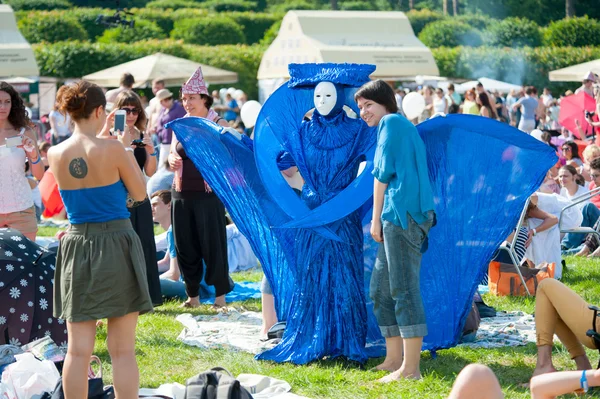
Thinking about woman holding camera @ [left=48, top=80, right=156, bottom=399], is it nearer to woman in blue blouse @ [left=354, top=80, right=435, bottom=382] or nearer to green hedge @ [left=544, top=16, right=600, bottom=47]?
woman in blue blouse @ [left=354, top=80, right=435, bottom=382]

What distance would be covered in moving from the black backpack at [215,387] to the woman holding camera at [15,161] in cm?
225

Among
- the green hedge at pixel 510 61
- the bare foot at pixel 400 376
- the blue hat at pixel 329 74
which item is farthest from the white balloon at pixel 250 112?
the green hedge at pixel 510 61

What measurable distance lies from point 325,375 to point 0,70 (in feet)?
52.8

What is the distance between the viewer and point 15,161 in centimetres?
571

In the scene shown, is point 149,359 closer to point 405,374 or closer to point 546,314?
point 405,374

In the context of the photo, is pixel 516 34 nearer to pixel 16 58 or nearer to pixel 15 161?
pixel 16 58

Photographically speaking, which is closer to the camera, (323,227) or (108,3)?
(323,227)

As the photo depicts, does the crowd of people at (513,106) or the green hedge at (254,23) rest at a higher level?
the crowd of people at (513,106)

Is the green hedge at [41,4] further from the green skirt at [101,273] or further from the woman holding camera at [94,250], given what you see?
the green skirt at [101,273]

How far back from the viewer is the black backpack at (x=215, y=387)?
387 centimetres

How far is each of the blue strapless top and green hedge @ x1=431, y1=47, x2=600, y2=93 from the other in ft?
102

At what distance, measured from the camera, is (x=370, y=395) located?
15.0ft

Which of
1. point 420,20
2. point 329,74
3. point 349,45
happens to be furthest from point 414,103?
point 420,20

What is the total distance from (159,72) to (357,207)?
49.4ft
